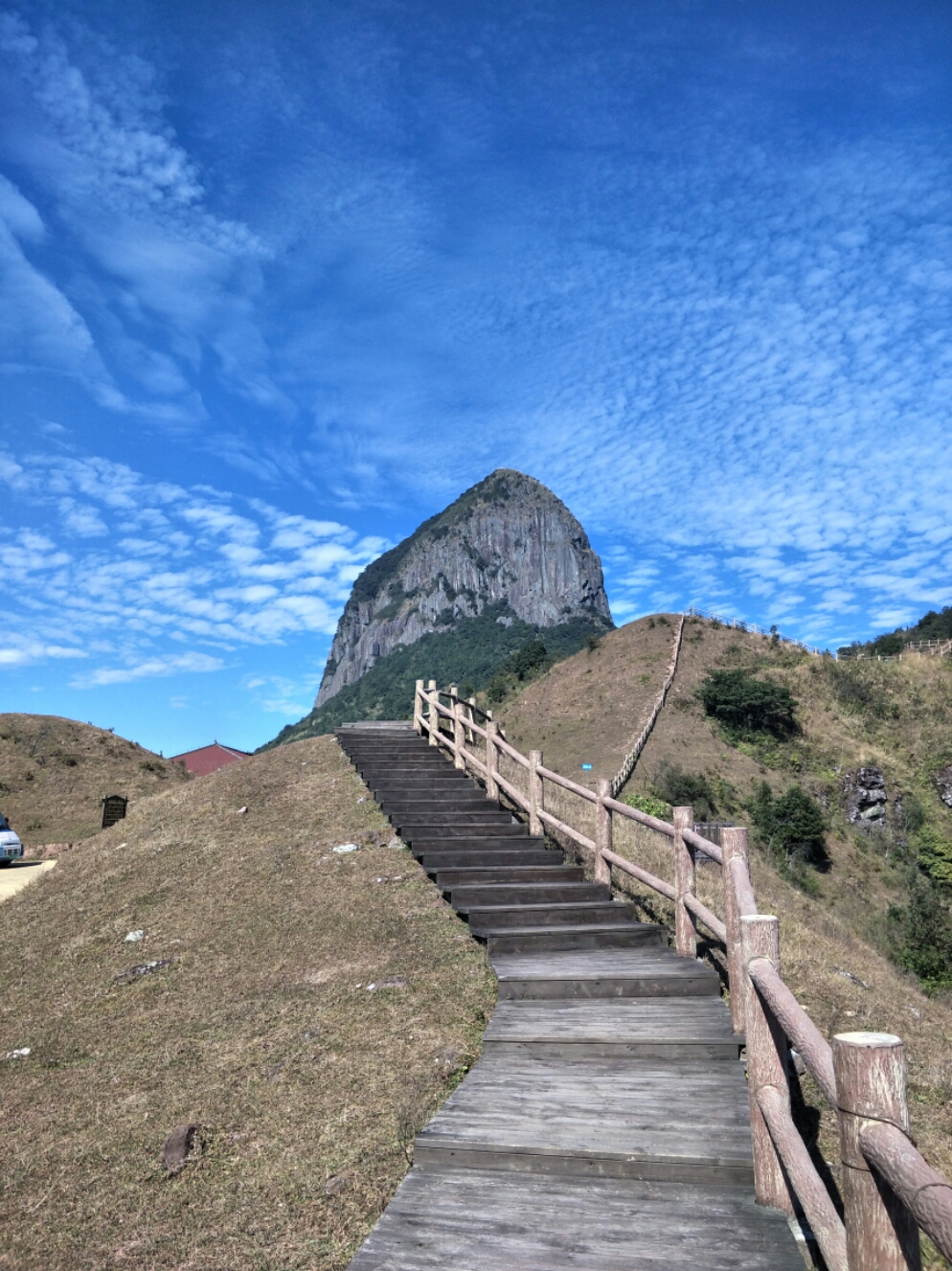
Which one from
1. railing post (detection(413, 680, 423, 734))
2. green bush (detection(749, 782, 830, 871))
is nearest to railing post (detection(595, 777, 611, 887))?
railing post (detection(413, 680, 423, 734))

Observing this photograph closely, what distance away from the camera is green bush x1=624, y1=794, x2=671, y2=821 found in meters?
30.2

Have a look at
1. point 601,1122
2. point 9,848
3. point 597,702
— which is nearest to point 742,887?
point 601,1122

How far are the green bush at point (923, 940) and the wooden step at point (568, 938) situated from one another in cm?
1597

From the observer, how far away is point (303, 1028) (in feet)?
21.1

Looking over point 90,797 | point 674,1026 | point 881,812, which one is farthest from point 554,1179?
point 881,812

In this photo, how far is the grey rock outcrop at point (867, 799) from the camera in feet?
126

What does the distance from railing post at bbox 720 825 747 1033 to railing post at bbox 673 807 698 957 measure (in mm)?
1289

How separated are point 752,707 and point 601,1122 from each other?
1675 inches

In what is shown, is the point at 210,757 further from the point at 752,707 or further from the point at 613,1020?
the point at 613,1020

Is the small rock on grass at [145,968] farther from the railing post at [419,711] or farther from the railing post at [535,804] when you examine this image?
the railing post at [419,711]

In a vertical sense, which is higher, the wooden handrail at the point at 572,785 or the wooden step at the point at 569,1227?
the wooden handrail at the point at 572,785

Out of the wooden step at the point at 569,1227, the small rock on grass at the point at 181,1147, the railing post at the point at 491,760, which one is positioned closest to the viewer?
the wooden step at the point at 569,1227

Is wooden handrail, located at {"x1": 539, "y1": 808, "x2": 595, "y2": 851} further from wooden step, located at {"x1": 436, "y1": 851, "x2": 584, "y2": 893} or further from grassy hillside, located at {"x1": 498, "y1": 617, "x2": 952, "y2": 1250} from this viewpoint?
grassy hillside, located at {"x1": 498, "y1": 617, "x2": 952, "y2": 1250}

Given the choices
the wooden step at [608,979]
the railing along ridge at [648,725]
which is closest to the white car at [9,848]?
the wooden step at [608,979]
